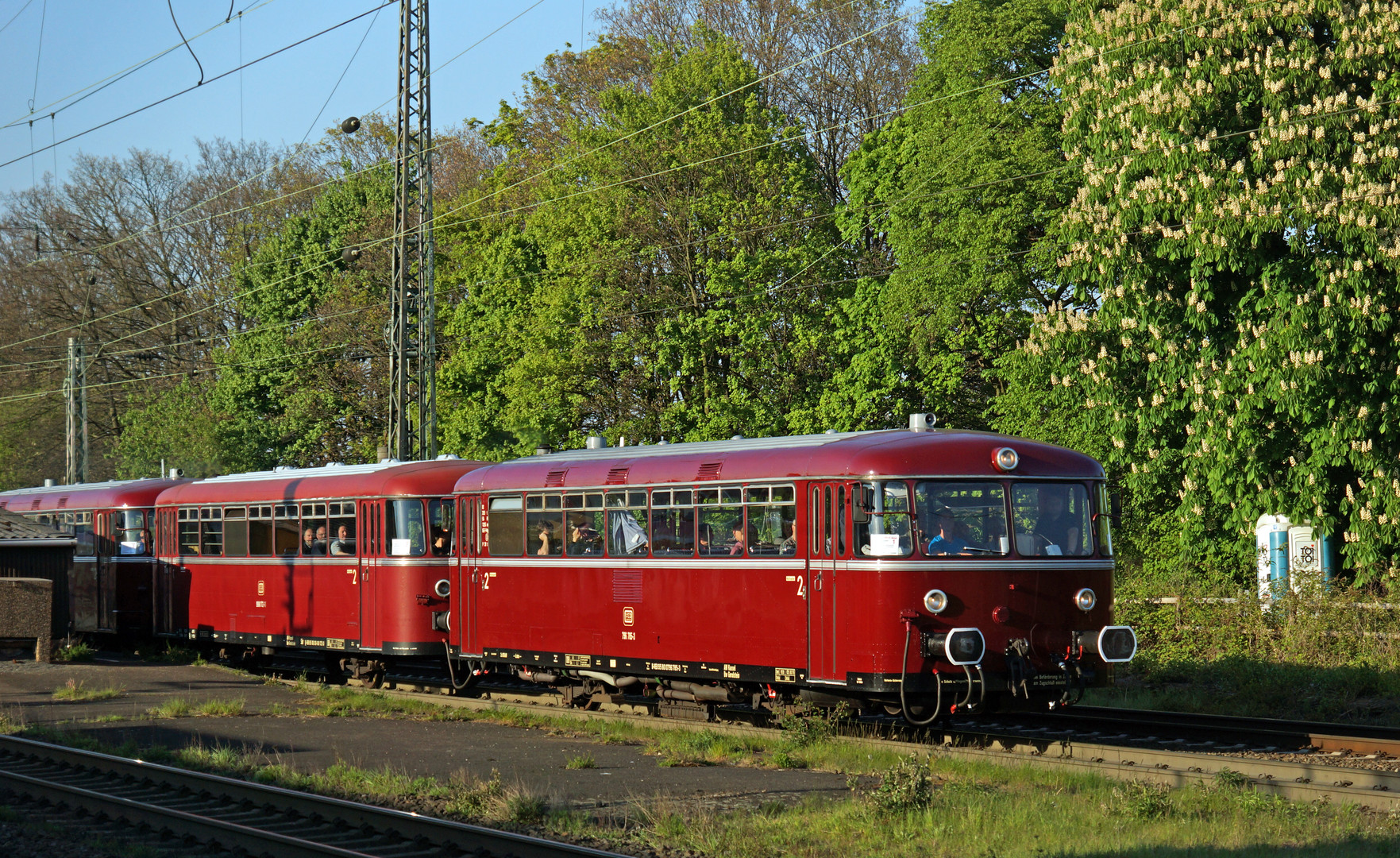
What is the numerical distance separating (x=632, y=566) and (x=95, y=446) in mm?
51880

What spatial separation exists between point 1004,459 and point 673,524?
3821 millimetres

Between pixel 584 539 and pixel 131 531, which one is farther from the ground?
pixel 131 531

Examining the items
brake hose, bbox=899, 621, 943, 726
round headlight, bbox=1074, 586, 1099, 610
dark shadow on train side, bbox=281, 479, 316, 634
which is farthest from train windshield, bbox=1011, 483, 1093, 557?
dark shadow on train side, bbox=281, 479, 316, 634

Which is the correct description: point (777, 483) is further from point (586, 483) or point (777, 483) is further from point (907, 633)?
point (586, 483)

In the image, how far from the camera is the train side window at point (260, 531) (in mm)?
22297

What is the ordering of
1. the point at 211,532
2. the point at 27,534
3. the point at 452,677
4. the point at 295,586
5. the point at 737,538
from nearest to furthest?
the point at 737,538 → the point at 452,677 → the point at 295,586 → the point at 211,532 → the point at 27,534

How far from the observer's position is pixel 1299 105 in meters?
20.3

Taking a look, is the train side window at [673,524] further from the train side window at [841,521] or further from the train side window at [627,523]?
the train side window at [841,521]

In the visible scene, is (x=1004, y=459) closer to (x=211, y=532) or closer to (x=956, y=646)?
(x=956, y=646)

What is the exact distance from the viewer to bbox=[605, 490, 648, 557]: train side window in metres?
16.2

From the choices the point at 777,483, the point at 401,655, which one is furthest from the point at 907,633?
the point at 401,655

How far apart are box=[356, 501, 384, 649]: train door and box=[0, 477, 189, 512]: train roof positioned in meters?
7.62

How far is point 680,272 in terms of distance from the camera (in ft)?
112

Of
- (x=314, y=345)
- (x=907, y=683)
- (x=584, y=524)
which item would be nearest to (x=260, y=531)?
(x=584, y=524)
